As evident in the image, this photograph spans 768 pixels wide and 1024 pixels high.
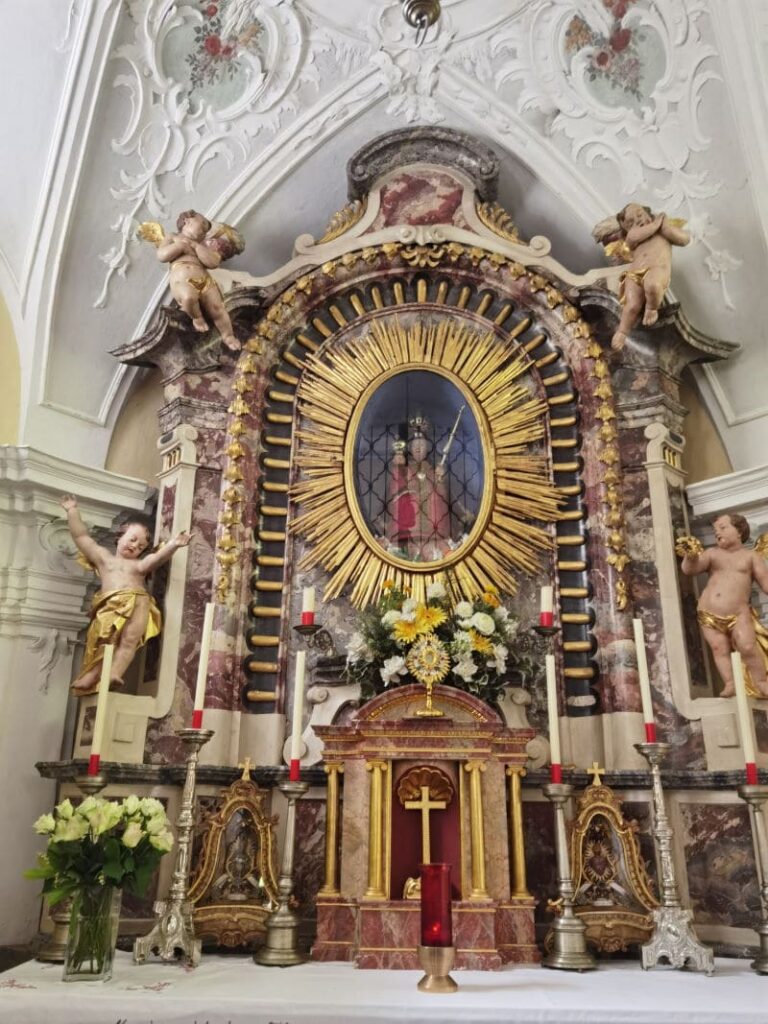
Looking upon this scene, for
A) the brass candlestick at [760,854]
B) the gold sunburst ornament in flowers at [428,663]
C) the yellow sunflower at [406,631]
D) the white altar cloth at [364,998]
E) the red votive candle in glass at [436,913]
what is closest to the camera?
the white altar cloth at [364,998]

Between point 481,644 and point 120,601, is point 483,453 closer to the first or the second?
point 481,644

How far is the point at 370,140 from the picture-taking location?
623cm

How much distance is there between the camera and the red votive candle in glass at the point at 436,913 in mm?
3051

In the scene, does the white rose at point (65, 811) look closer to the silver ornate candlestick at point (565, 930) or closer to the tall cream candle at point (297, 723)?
the tall cream candle at point (297, 723)

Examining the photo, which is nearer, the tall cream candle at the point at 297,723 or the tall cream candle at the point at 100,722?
the tall cream candle at the point at 100,722

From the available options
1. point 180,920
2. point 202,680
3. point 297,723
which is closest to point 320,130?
point 202,680

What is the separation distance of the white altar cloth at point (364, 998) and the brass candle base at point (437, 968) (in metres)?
0.04

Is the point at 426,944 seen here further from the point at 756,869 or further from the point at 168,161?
the point at 168,161

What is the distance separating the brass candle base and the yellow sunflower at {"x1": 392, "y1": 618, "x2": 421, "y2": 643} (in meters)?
1.66

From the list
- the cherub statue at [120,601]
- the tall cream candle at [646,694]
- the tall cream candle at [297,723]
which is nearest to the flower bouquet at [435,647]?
the tall cream candle at [297,723]

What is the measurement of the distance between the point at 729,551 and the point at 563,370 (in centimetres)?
157

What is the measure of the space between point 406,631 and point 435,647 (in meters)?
0.21

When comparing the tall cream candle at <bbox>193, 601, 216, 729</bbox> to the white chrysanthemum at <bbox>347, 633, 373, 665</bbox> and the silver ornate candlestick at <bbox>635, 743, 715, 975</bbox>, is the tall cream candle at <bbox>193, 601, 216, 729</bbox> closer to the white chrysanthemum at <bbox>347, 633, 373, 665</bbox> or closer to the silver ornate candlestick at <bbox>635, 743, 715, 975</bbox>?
the white chrysanthemum at <bbox>347, 633, 373, 665</bbox>

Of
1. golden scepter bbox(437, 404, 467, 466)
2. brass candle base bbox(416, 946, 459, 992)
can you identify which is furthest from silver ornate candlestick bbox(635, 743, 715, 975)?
golden scepter bbox(437, 404, 467, 466)
